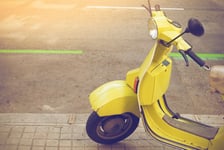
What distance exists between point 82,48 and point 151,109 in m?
3.31

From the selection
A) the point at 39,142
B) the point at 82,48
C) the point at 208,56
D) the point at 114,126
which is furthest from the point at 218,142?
the point at 82,48

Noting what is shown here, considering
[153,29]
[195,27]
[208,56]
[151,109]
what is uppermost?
[195,27]

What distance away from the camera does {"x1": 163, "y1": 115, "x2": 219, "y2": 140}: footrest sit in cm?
388

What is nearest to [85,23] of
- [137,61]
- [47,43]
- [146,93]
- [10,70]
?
[47,43]

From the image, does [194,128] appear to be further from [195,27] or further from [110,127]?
[195,27]

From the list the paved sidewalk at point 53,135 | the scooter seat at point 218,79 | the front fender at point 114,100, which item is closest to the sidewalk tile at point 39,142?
the paved sidewalk at point 53,135

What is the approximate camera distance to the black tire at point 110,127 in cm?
395

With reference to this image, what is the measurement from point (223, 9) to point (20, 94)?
6.29m

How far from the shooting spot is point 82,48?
22.5 ft

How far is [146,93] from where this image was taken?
363 centimetres

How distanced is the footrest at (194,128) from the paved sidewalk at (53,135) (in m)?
0.50

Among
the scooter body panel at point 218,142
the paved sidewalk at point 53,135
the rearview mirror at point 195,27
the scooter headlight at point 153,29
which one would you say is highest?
the rearview mirror at point 195,27

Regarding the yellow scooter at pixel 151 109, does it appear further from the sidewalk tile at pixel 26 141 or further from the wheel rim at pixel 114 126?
the sidewalk tile at pixel 26 141

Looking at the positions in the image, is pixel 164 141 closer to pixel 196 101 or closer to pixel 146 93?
pixel 146 93
